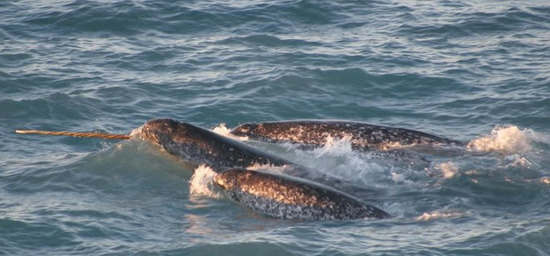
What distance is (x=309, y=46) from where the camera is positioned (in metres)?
22.5

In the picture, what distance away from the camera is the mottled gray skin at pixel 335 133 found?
16.2m

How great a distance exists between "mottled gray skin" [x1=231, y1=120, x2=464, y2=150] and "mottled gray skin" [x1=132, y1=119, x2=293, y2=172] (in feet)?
5.15

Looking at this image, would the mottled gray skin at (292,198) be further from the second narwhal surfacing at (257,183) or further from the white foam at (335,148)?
the white foam at (335,148)

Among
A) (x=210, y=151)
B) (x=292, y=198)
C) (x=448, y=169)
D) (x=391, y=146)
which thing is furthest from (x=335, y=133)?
(x=292, y=198)

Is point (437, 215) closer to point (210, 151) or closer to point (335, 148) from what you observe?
point (335, 148)

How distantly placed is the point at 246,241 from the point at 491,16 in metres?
14.1

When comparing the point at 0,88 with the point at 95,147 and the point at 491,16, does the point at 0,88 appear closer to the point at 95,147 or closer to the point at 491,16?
the point at 95,147

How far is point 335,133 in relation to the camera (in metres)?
16.4

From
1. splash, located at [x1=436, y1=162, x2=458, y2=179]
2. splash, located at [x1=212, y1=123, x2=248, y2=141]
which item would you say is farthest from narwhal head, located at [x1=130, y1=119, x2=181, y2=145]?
splash, located at [x1=436, y1=162, x2=458, y2=179]

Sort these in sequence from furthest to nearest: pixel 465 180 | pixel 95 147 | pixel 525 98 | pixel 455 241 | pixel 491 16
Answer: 1. pixel 491 16
2. pixel 525 98
3. pixel 95 147
4. pixel 465 180
5. pixel 455 241

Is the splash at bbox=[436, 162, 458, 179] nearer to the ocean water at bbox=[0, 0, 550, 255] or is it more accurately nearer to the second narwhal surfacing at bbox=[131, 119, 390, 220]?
the ocean water at bbox=[0, 0, 550, 255]

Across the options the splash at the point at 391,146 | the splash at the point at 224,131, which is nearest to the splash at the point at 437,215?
the splash at the point at 391,146

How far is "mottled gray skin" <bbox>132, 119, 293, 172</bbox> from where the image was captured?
14820 millimetres

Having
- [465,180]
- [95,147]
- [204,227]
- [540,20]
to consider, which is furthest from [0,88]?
[540,20]
